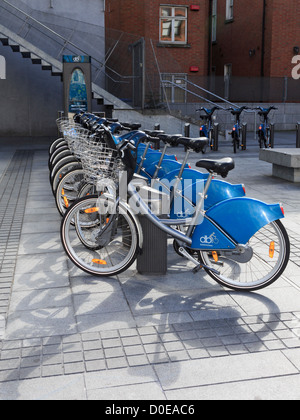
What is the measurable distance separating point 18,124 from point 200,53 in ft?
26.6

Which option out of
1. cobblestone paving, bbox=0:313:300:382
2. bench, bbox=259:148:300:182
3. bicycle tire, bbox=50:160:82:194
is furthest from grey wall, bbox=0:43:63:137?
cobblestone paving, bbox=0:313:300:382

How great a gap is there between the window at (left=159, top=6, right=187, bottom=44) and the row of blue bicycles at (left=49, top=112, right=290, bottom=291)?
695 inches

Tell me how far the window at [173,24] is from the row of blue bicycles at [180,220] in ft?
57.9

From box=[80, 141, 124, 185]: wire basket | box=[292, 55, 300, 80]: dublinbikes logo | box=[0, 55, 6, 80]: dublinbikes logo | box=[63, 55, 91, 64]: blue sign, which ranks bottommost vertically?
box=[80, 141, 124, 185]: wire basket

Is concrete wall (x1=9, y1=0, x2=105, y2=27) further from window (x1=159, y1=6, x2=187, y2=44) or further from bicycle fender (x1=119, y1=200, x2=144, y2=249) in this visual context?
bicycle fender (x1=119, y1=200, x2=144, y2=249)

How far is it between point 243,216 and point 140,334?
4.00ft

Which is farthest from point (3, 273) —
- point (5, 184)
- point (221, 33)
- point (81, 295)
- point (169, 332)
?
point (221, 33)

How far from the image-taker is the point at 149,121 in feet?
55.2

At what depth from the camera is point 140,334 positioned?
3.57 m

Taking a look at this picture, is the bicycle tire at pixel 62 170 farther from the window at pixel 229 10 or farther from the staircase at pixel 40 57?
the window at pixel 229 10

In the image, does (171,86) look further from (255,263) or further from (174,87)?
(255,263)

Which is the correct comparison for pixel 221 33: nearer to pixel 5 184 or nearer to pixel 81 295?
pixel 5 184

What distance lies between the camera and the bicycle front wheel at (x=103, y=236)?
4441 millimetres

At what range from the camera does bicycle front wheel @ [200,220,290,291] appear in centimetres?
413
